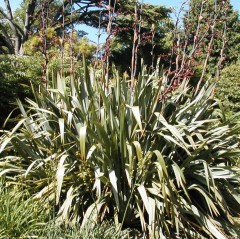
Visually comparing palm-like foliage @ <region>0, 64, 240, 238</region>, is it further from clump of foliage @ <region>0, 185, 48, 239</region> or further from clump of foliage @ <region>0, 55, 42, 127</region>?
clump of foliage @ <region>0, 55, 42, 127</region>

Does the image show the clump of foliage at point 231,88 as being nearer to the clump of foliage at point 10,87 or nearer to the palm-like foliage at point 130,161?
the clump of foliage at point 10,87

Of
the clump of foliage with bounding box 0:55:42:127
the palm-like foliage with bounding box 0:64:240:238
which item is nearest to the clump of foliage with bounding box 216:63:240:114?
the clump of foliage with bounding box 0:55:42:127

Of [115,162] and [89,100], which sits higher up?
[89,100]

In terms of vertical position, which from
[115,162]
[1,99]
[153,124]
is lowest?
[1,99]

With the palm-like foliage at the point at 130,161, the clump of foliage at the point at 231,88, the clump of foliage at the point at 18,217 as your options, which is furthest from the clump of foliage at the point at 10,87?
the clump of foliage at the point at 231,88

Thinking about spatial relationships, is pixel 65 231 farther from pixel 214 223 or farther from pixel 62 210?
pixel 214 223

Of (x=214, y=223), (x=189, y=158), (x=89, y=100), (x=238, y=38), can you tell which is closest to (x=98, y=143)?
(x=89, y=100)

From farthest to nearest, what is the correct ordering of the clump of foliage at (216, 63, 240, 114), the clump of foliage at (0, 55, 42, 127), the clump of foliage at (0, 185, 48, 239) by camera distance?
the clump of foliage at (216, 63, 240, 114)
the clump of foliage at (0, 55, 42, 127)
the clump of foliage at (0, 185, 48, 239)

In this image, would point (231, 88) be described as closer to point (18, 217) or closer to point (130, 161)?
point (130, 161)

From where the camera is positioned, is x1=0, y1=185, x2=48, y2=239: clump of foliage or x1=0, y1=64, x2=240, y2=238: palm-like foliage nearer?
x1=0, y1=185, x2=48, y2=239: clump of foliage

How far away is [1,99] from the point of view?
739cm

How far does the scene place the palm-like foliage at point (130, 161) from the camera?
133 inches

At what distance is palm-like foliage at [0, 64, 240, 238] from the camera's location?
339cm

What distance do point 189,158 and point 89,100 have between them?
3.83 feet
